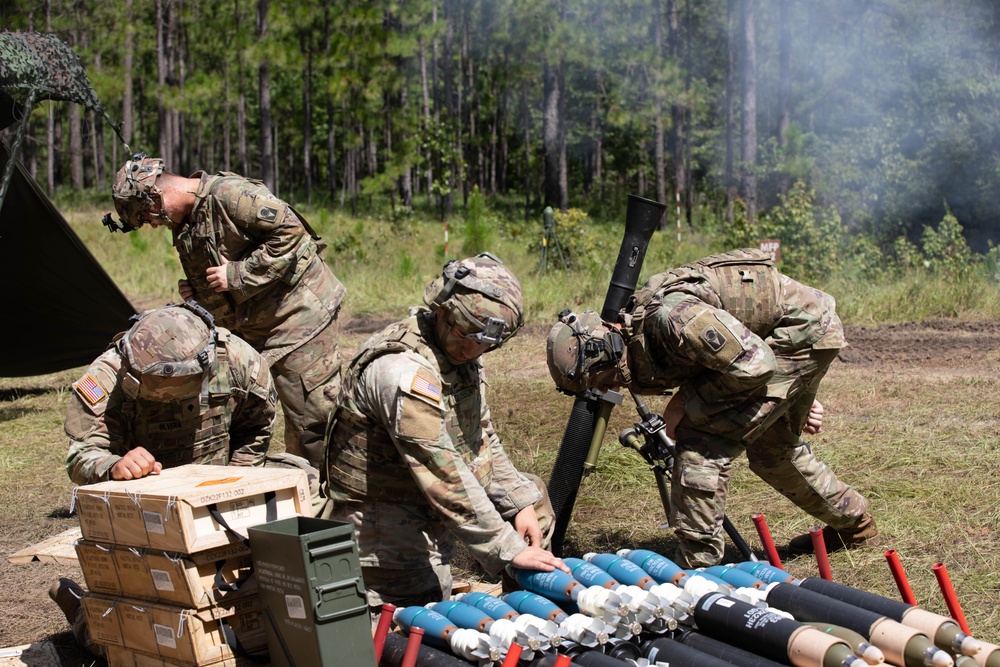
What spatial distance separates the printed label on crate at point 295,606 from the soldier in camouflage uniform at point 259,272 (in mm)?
2574

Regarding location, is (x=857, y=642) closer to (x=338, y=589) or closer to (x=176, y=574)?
(x=338, y=589)

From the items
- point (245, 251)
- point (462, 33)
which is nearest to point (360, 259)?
point (245, 251)

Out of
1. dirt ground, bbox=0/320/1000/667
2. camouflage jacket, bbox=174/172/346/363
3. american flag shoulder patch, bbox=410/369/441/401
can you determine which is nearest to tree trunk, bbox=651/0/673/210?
dirt ground, bbox=0/320/1000/667

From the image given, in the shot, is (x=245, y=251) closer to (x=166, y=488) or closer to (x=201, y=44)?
(x=166, y=488)

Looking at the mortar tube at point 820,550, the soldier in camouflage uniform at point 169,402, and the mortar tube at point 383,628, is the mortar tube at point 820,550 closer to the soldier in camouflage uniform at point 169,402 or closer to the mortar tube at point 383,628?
the mortar tube at point 383,628

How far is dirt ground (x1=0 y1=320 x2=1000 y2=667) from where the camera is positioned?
4.17m

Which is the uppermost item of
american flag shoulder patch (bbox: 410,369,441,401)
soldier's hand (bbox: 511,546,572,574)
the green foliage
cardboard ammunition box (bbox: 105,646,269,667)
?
american flag shoulder patch (bbox: 410,369,441,401)

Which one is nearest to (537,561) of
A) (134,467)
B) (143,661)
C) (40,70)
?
(143,661)

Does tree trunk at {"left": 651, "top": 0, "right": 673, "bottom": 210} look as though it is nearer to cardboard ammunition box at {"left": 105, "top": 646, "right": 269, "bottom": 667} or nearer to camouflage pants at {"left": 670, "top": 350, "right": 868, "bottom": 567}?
camouflage pants at {"left": 670, "top": 350, "right": 868, "bottom": 567}

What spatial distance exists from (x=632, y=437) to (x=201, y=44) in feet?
108

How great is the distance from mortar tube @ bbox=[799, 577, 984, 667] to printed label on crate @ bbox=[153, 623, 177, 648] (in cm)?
209

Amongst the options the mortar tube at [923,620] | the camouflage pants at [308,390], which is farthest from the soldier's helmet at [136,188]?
the mortar tube at [923,620]

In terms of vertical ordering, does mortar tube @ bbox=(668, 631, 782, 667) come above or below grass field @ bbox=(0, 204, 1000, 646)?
above

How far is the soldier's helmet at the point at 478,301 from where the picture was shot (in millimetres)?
3312
